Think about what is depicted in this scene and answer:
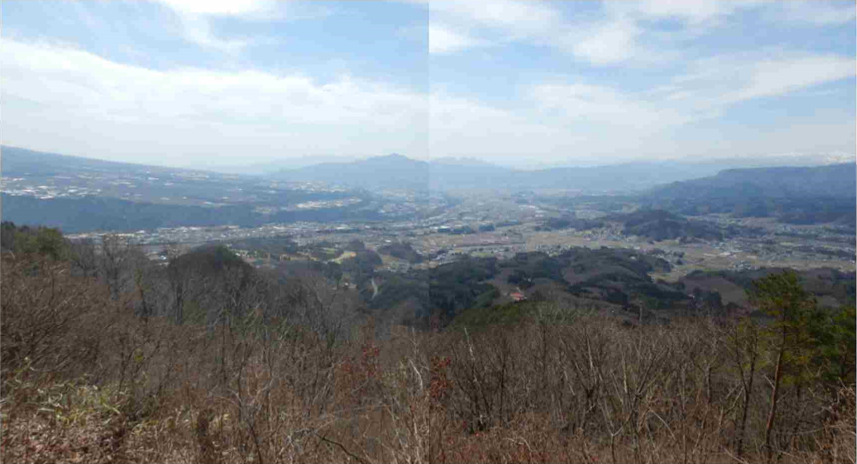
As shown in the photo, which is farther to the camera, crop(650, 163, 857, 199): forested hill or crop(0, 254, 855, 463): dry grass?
crop(650, 163, 857, 199): forested hill

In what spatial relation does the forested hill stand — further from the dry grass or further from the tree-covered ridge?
the dry grass

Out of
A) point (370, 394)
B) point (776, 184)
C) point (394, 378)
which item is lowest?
point (370, 394)

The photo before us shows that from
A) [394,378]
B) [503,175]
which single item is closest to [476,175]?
[503,175]

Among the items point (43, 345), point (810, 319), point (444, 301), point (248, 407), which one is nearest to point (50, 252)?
point (43, 345)

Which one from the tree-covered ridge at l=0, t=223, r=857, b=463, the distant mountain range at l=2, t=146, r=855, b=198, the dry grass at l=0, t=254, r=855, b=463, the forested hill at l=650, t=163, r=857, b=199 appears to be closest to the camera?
the dry grass at l=0, t=254, r=855, b=463

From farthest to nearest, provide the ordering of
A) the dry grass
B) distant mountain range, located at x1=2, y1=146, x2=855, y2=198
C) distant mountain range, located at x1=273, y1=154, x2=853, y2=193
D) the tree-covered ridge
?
distant mountain range, located at x1=2, y1=146, x2=855, y2=198 → distant mountain range, located at x1=273, y1=154, x2=853, y2=193 → the tree-covered ridge → the dry grass

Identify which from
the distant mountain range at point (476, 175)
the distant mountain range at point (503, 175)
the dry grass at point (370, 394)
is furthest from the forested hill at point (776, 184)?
the dry grass at point (370, 394)

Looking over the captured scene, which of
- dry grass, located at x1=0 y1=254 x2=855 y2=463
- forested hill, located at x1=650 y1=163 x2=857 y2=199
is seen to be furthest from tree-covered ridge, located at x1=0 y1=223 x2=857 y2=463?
forested hill, located at x1=650 y1=163 x2=857 y2=199

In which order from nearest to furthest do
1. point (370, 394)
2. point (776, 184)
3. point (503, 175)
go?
point (370, 394) < point (776, 184) < point (503, 175)

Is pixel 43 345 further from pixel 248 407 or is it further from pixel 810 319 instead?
pixel 810 319

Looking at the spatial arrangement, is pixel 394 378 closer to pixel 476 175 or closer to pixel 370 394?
pixel 370 394

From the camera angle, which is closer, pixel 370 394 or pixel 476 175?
pixel 370 394
